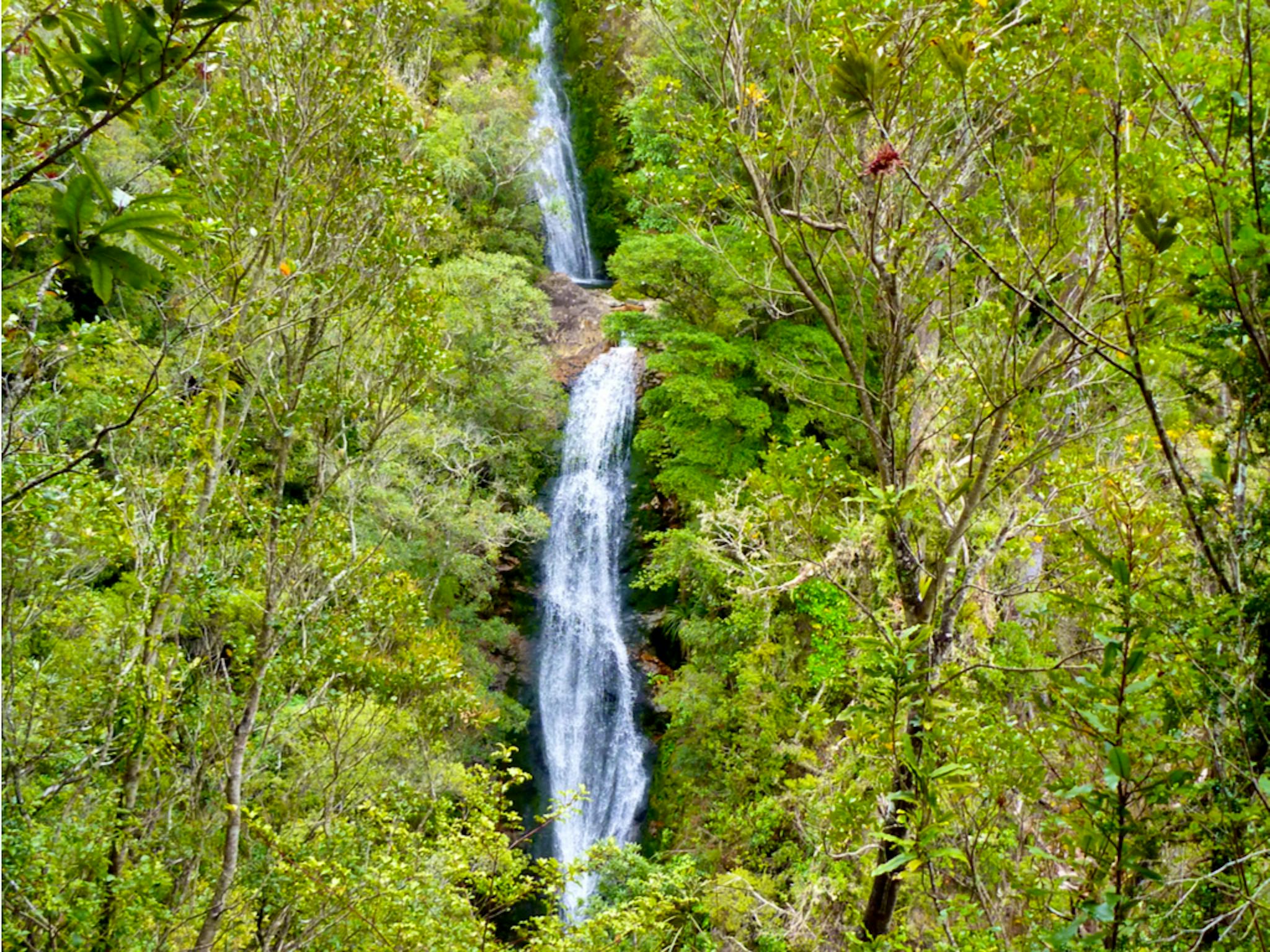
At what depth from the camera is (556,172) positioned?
75.9 ft

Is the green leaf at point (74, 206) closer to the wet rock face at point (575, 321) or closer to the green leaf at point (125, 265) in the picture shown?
the green leaf at point (125, 265)

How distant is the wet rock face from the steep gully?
232 mm

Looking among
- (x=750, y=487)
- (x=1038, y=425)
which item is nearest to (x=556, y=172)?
(x=750, y=487)

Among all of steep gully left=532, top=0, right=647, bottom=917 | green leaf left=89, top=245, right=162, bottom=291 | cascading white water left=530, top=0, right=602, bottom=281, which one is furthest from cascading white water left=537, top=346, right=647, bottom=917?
green leaf left=89, top=245, right=162, bottom=291

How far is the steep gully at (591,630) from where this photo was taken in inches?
494

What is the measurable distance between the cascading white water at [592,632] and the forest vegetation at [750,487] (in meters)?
1.21

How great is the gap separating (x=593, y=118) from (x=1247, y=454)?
82.5 feet

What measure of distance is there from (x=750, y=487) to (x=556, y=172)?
16991mm

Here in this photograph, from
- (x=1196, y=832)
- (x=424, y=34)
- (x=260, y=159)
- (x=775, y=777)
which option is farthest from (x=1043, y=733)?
(x=775, y=777)

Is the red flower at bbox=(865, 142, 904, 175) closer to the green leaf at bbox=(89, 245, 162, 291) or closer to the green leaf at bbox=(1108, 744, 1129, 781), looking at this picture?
the green leaf at bbox=(1108, 744, 1129, 781)

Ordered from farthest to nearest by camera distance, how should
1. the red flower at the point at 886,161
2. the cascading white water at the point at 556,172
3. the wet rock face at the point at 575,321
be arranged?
the cascading white water at the point at 556,172 < the wet rock face at the point at 575,321 < the red flower at the point at 886,161

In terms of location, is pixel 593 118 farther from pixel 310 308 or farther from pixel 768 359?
pixel 310 308

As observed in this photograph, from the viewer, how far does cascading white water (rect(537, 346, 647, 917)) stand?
12555mm

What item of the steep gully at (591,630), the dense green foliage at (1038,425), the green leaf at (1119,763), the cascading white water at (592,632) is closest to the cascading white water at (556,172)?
the steep gully at (591,630)
